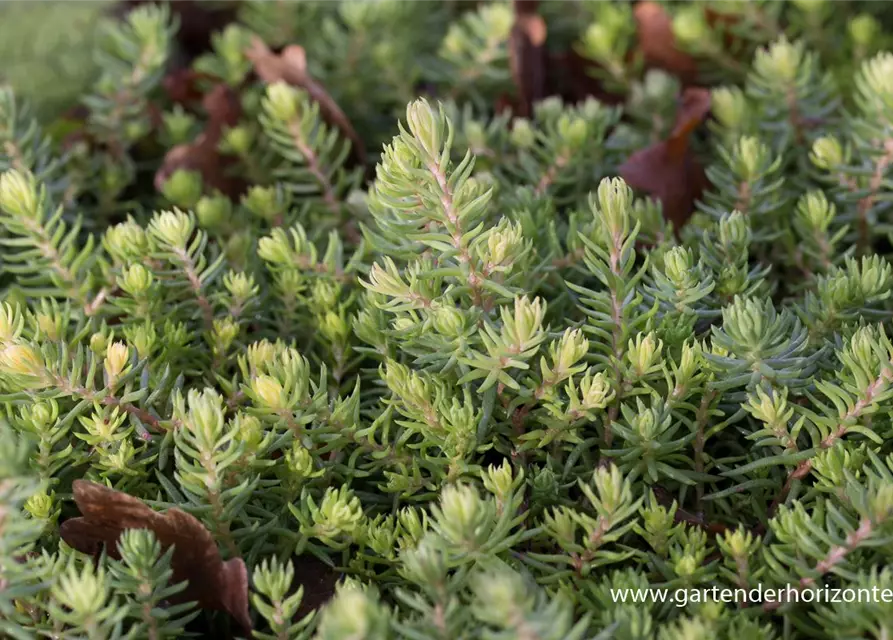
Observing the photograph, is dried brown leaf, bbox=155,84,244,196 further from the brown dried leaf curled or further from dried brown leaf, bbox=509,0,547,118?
the brown dried leaf curled

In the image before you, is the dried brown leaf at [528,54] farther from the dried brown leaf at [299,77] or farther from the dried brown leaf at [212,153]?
the dried brown leaf at [212,153]

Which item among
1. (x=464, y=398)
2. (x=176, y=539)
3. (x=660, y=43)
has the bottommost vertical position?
(x=176, y=539)

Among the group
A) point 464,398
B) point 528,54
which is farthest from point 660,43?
point 464,398

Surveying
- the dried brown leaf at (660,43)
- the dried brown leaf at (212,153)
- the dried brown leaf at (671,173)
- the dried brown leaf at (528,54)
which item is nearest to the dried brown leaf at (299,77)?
the dried brown leaf at (212,153)

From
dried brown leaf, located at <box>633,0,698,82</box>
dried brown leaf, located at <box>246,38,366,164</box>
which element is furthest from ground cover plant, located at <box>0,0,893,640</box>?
dried brown leaf, located at <box>633,0,698,82</box>

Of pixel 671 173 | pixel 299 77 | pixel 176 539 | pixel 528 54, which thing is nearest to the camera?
pixel 176 539

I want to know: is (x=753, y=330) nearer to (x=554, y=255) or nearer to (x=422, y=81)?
(x=554, y=255)

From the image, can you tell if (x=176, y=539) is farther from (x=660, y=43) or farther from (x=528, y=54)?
(x=660, y=43)
